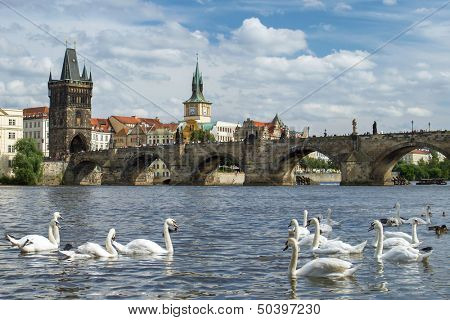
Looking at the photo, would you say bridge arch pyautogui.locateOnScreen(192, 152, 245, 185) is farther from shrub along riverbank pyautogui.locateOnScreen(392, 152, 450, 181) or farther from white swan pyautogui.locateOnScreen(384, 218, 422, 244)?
white swan pyautogui.locateOnScreen(384, 218, 422, 244)

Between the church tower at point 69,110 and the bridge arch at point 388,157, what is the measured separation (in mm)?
66895

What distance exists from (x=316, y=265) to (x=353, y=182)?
78701 millimetres

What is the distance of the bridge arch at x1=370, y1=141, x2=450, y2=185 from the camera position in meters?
83.9

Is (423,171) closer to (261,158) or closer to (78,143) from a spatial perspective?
(78,143)

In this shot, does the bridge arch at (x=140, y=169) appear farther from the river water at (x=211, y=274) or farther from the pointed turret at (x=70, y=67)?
the river water at (x=211, y=274)

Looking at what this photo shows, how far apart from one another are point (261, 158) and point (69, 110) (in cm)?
5308

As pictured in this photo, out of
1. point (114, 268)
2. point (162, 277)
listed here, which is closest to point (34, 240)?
point (114, 268)

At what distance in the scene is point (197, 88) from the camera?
616 ft

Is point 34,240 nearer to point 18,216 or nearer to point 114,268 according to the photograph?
point 114,268

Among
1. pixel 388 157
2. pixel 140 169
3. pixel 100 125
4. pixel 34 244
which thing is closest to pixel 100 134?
pixel 100 125

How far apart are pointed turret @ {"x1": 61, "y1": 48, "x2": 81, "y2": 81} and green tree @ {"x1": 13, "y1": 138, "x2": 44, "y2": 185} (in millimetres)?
51309

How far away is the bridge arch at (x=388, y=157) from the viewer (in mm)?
83938

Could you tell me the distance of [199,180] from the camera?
4409 inches
